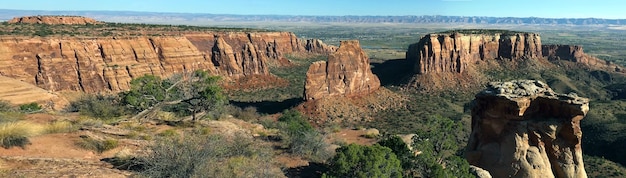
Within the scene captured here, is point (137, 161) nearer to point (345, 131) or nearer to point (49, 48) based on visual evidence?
point (345, 131)

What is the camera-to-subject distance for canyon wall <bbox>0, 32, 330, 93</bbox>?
52188mm

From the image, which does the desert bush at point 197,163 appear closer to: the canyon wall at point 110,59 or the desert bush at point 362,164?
the desert bush at point 362,164

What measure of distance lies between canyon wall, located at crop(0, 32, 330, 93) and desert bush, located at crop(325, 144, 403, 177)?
2009 inches

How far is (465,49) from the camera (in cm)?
8231

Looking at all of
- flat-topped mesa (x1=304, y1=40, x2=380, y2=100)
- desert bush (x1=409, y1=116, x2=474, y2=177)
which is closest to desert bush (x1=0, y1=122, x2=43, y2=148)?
desert bush (x1=409, y1=116, x2=474, y2=177)

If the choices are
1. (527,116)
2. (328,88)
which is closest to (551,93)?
(527,116)

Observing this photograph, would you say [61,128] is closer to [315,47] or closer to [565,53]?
[565,53]

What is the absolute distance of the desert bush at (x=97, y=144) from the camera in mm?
14844

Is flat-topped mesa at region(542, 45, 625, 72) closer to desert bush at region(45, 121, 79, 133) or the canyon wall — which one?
the canyon wall

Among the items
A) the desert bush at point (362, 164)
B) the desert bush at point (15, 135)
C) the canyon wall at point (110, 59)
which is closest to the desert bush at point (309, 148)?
the desert bush at point (362, 164)

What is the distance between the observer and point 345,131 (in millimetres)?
34156

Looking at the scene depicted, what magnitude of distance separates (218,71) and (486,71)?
5643 cm

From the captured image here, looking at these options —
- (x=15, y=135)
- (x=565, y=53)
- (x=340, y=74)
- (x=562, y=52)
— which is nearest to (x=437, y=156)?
(x=15, y=135)

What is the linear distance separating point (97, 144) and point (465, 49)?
78482 millimetres
